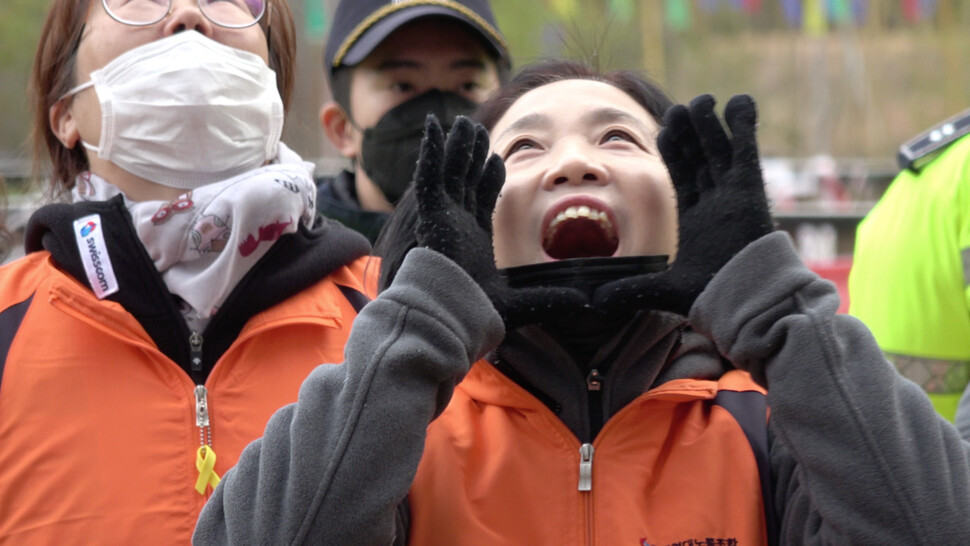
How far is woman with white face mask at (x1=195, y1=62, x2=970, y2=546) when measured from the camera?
5.26 ft

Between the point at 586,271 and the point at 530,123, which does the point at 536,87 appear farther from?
the point at 586,271

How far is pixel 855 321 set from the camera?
1.68 meters

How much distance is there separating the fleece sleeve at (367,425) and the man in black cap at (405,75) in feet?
5.22

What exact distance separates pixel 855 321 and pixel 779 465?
0.30 m

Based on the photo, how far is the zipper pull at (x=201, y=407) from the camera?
2088mm

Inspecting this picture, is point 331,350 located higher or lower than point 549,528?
higher

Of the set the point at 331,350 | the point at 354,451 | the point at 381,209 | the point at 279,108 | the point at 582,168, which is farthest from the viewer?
the point at 381,209

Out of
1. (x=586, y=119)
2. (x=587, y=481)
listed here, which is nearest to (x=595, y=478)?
(x=587, y=481)

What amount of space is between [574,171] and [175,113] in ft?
3.09

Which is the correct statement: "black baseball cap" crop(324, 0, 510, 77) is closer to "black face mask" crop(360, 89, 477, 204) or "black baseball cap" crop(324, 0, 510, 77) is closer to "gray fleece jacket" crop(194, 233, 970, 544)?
"black face mask" crop(360, 89, 477, 204)

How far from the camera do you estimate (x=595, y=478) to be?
1798 mm

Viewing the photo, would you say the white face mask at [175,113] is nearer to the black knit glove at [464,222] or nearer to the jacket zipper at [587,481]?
the black knit glove at [464,222]

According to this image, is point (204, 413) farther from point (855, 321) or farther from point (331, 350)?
point (855, 321)

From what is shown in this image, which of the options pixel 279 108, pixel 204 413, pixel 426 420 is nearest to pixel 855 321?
pixel 426 420
